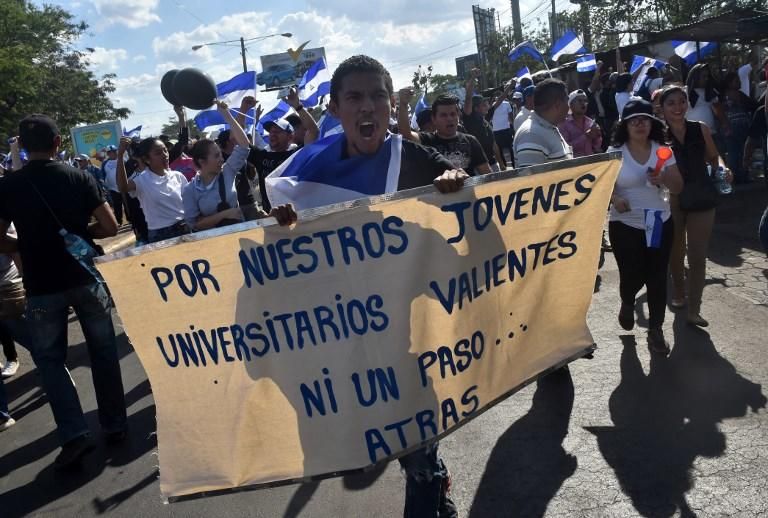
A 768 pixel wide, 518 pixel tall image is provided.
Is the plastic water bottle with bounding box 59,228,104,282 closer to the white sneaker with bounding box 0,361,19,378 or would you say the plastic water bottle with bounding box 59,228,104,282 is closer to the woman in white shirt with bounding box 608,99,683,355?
the white sneaker with bounding box 0,361,19,378

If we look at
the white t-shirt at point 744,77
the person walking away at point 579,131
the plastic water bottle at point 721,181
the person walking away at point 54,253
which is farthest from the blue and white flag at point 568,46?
the person walking away at point 54,253

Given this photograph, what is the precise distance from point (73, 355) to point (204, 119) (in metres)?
6.04

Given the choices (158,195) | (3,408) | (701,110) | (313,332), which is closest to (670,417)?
(313,332)

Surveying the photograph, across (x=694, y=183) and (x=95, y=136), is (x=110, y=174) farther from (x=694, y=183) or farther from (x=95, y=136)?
(x=694, y=183)

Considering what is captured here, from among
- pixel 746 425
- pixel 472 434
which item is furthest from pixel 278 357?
pixel 746 425

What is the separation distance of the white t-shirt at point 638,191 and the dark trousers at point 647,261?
7 cm

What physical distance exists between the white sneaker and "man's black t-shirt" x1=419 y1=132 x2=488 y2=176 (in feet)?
14.6

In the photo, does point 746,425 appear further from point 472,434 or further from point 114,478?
point 114,478

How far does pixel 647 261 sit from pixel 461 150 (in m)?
1.74

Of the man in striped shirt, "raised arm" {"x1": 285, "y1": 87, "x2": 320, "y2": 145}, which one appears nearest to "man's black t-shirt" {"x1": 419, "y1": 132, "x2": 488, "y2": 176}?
the man in striped shirt

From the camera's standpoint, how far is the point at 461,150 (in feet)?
18.0

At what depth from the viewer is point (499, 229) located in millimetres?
2621

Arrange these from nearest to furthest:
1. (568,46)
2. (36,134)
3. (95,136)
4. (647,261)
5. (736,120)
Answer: (36,134) < (647,261) < (736,120) < (568,46) < (95,136)

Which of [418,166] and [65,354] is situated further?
[65,354]
